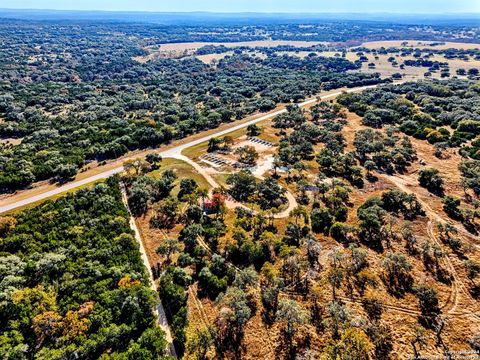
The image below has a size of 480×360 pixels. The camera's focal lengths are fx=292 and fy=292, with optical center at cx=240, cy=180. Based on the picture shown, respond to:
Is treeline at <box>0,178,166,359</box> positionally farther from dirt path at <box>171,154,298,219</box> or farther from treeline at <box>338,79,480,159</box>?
treeline at <box>338,79,480,159</box>

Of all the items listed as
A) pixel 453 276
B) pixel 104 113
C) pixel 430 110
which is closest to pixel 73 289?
pixel 453 276

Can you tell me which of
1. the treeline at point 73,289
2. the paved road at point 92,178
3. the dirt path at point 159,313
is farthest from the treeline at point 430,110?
the treeline at point 73,289

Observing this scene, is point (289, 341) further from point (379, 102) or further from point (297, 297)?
point (379, 102)

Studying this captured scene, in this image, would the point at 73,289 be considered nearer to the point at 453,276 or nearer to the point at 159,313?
the point at 159,313

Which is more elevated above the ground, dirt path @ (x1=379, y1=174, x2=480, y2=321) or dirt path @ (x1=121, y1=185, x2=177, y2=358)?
dirt path @ (x1=379, y1=174, x2=480, y2=321)

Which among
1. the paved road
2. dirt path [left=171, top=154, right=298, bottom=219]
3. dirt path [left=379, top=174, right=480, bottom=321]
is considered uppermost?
dirt path [left=379, top=174, right=480, bottom=321]

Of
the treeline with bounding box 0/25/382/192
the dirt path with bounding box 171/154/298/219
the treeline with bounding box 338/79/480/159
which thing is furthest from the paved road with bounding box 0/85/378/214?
the treeline with bounding box 338/79/480/159

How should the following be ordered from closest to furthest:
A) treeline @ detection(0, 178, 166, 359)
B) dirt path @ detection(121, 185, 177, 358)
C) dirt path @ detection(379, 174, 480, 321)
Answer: treeline @ detection(0, 178, 166, 359) < dirt path @ detection(121, 185, 177, 358) < dirt path @ detection(379, 174, 480, 321)

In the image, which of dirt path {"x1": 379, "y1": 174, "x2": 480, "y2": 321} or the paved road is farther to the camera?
the paved road

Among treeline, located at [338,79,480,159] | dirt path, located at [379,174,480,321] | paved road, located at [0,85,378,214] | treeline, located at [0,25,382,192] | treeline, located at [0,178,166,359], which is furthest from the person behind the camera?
treeline, located at [338,79,480,159]
